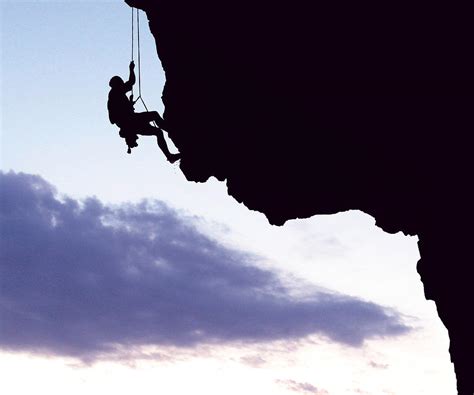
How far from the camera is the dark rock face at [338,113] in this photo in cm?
1143

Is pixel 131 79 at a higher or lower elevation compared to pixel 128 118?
higher

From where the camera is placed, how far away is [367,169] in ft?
44.3

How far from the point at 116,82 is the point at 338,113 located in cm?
586

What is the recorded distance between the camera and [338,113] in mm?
12539

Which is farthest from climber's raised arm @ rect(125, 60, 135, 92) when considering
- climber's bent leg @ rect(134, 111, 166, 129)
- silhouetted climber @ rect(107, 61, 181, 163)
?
climber's bent leg @ rect(134, 111, 166, 129)

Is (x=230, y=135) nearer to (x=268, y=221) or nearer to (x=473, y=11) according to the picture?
(x=268, y=221)

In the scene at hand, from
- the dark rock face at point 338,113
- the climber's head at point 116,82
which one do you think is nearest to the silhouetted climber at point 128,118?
the climber's head at point 116,82

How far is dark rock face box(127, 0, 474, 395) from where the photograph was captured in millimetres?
11430

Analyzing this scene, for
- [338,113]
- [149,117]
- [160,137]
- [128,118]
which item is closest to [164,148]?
[160,137]

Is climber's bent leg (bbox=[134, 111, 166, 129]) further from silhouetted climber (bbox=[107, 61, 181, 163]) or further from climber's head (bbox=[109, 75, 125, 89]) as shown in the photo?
climber's head (bbox=[109, 75, 125, 89])

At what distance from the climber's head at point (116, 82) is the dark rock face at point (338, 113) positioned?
137cm

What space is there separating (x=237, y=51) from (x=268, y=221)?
4656mm

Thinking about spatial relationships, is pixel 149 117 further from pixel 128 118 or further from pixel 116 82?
pixel 116 82

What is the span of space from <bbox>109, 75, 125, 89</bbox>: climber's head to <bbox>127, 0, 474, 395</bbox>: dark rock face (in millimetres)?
1366
